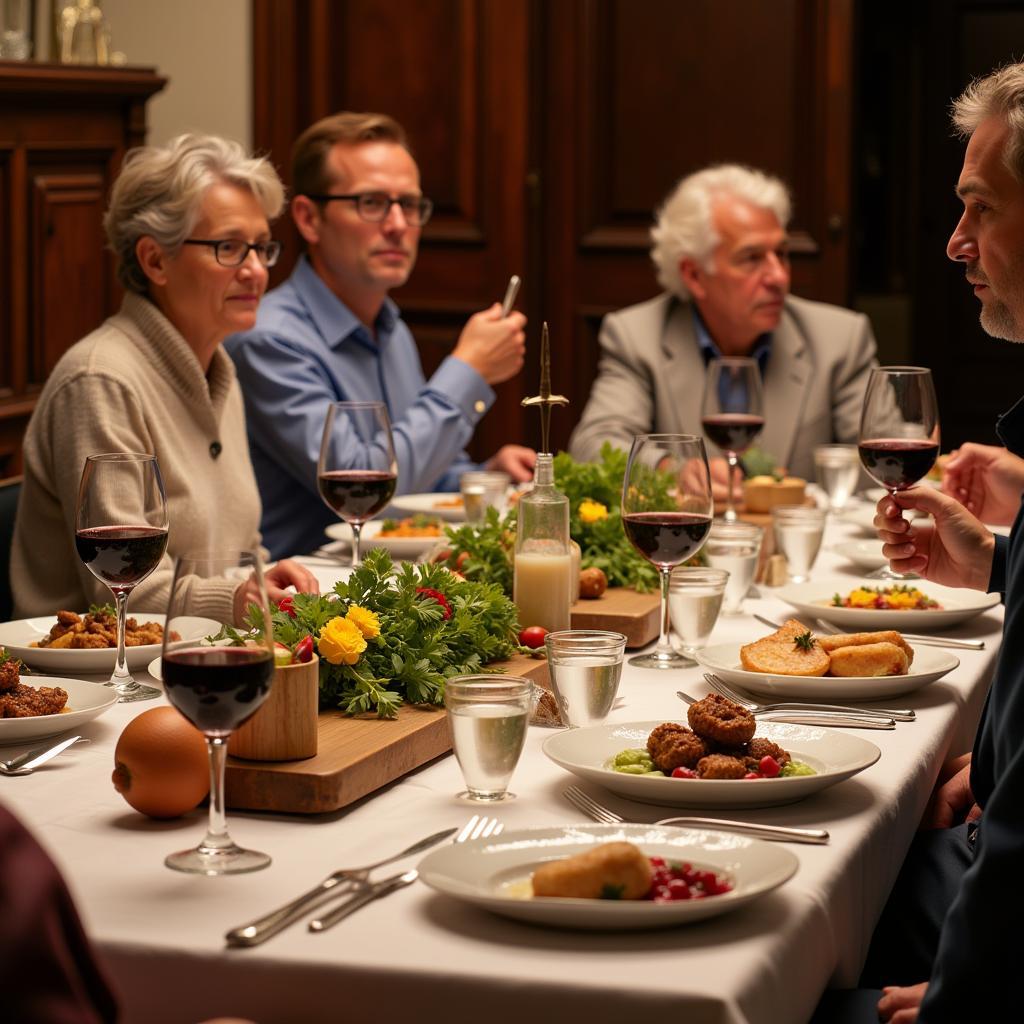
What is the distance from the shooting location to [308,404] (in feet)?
10.6

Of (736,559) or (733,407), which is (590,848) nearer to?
(736,559)

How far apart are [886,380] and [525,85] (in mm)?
3056

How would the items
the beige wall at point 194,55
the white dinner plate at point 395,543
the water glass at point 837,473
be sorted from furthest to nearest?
the beige wall at point 194,55, the water glass at point 837,473, the white dinner plate at point 395,543

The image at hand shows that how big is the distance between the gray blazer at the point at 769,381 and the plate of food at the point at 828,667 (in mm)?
2007

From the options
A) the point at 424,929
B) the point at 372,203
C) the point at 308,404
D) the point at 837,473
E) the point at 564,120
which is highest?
the point at 564,120

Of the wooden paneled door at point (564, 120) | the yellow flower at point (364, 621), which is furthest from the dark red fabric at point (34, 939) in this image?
the wooden paneled door at point (564, 120)

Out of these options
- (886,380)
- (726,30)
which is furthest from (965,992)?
(726,30)

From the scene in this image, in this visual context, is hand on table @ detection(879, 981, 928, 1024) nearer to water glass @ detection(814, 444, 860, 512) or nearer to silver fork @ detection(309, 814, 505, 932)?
silver fork @ detection(309, 814, 505, 932)

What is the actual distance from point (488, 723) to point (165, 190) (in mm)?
1565

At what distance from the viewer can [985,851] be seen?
111cm

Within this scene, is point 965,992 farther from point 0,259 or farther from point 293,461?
point 0,259

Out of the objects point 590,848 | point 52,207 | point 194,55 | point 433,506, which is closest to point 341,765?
point 590,848

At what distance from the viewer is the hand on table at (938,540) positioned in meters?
1.97

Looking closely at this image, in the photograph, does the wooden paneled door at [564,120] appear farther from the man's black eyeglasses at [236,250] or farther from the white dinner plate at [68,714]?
the white dinner plate at [68,714]
